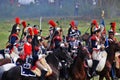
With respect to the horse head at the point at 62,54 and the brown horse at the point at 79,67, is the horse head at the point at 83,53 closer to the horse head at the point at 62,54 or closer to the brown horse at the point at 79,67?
the brown horse at the point at 79,67

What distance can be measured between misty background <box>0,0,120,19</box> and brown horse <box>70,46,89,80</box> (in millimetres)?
41865

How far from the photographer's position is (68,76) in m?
19.6

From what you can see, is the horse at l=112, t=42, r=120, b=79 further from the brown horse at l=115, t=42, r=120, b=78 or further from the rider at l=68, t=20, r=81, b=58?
the rider at l=68, t=20, r=81, b=58

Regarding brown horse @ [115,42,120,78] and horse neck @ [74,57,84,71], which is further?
brown horse @ [115,42,120,78]

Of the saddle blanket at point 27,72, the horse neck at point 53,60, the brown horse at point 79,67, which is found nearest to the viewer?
the saddle blanket at point 27,72

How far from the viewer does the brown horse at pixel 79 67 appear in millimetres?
18859

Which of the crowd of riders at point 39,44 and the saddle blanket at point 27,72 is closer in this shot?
the saddle blanket at point 27,72

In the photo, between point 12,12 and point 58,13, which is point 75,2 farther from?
point 12,12

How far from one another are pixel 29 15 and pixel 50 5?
561cm

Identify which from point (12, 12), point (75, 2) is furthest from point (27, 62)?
point (75, 2)

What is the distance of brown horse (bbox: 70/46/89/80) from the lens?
18859 mm

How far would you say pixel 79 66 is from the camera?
19.1 m

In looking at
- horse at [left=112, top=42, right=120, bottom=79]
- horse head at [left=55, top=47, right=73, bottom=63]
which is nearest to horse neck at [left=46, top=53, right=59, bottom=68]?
horse head at [left=55, top=47, right=73, bottom=63]

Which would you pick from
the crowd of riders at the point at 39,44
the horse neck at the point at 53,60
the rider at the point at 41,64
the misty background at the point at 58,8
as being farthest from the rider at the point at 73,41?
the misty background at the point at 58,8
